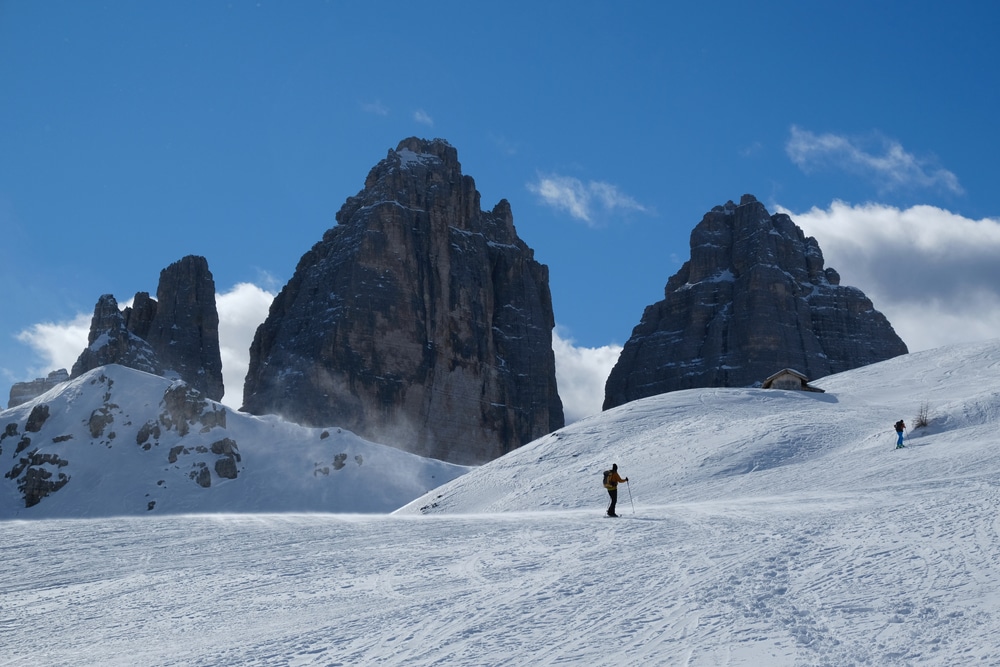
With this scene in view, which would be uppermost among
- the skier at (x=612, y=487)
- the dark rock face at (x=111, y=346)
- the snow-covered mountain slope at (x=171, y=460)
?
the dark rock face at (x=111, y=346)

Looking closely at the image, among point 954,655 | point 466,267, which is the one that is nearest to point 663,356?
point 466,267

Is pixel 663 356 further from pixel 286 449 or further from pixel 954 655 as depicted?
pixel 954 655

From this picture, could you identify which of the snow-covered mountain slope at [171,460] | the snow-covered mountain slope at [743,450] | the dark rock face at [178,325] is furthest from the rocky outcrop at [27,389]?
the snow-covered mountain slope at [743,450]

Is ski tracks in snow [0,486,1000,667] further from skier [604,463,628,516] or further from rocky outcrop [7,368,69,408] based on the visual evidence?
rocky outcrop [7,368,69,408]

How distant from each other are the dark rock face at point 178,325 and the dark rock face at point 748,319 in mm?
52973

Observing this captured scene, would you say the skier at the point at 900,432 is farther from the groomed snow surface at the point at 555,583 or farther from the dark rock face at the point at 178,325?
the dark rock face at the point at 178,325

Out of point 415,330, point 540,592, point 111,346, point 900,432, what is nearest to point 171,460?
point 900,432

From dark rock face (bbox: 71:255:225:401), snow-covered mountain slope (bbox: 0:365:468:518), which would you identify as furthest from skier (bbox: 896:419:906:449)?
dark rock face (bbox: 71:255:225:401)

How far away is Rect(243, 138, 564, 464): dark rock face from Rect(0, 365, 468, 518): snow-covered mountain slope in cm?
3869

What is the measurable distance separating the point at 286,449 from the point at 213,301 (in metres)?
68.8

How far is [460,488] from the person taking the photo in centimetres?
3619

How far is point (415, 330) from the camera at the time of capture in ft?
393

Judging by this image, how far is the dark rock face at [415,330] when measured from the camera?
374 ft

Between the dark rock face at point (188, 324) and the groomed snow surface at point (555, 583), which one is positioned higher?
the dark rock face at point (188, 324)
